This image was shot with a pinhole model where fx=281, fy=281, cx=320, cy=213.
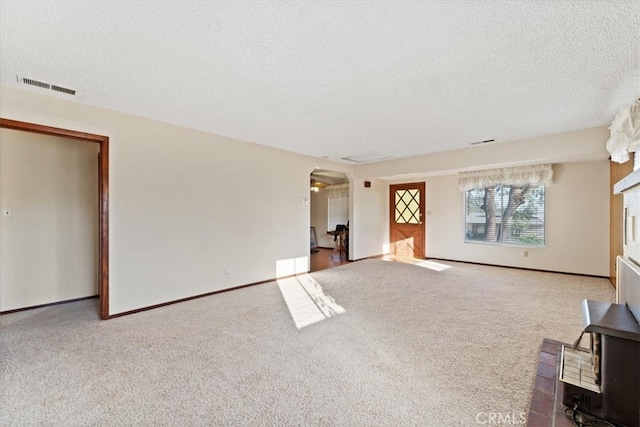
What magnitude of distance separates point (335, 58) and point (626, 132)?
10.6 ft

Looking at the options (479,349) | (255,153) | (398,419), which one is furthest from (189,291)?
(479,349)

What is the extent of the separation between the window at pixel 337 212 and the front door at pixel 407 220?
1565 mm

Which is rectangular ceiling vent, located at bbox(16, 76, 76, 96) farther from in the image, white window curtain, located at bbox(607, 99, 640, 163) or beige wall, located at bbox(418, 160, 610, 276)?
beige wall, located at bbox(418, 160, 610, 276)

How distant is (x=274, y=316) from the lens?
3.33 m

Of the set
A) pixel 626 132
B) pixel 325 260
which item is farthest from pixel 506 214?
pixel 325 260

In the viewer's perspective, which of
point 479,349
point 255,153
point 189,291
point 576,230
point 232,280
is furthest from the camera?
point 576,230

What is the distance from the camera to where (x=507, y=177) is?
19.3ft

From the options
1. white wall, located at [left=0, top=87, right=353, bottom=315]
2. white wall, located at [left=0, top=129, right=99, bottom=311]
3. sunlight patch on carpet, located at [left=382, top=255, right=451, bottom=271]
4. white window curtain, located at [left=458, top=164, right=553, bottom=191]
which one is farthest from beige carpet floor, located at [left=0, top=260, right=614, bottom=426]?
white window curtain, located at [left=458, top=164, right=553, bottom=191]

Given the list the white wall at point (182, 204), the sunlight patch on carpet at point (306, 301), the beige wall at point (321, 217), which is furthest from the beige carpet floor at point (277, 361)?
the beige wall at point (321, 217)

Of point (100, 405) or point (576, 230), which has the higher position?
point (576, 230)

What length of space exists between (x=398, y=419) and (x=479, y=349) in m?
1.28

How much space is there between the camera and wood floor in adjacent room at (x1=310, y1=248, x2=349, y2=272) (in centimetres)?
640

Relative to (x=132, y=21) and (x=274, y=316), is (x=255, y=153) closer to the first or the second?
(x=274, y=316)

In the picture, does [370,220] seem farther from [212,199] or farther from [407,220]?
[212,199]
